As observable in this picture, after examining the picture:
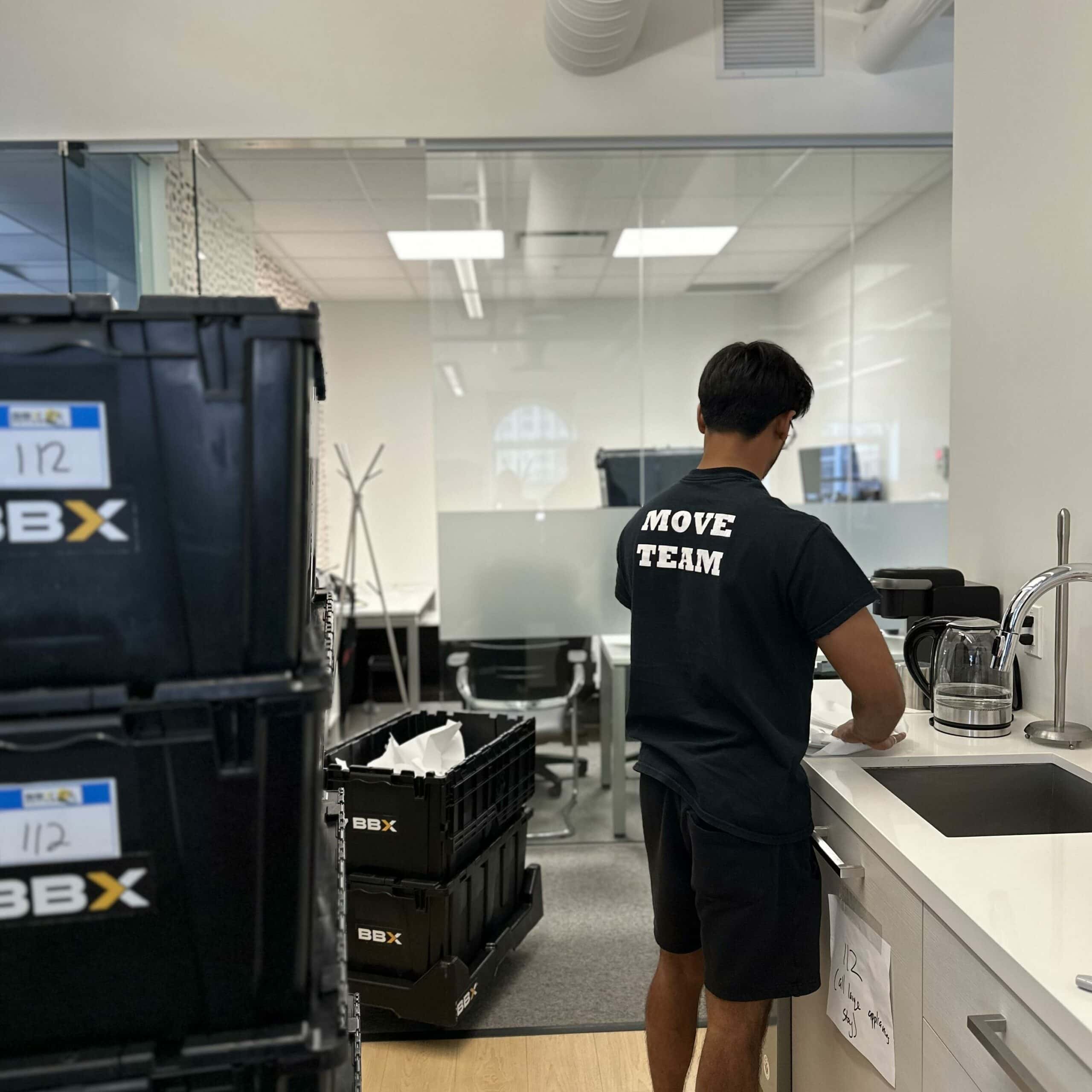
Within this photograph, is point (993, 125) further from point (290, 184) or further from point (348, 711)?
point (348, 711)

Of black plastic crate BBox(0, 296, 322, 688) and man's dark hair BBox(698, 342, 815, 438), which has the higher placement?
man's dark hair BBox(698, 342, 815, 438)

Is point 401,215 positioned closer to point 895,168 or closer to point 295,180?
point 295,180

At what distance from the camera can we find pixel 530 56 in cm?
318

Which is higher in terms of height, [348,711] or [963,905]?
[963,905]

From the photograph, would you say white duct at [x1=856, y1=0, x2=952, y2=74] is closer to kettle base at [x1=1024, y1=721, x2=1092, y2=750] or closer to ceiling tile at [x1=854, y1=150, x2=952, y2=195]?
ceiling tile at [x1=854, y1=150, x2=952, y2=195]

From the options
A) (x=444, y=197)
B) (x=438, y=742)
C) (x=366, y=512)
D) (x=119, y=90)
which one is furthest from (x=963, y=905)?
(x=366, y=512)

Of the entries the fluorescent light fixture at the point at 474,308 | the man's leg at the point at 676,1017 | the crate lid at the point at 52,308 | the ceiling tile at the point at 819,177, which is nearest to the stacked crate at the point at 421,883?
the man's leg at the point at 676,1017

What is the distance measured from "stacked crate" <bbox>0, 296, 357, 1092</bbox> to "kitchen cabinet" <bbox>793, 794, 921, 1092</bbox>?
84 centimetres

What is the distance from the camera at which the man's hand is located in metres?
1.64

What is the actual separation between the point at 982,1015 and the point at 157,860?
933 mm

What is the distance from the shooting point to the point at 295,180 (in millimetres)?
4164

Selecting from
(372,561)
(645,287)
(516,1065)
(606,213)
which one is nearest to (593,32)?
(606,213)

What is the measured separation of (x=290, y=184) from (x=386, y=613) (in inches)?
89.6

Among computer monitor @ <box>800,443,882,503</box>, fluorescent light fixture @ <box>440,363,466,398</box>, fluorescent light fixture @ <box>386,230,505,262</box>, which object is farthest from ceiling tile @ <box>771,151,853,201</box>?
fluorescent light fixture @ <box>440,363,466,398</box>
